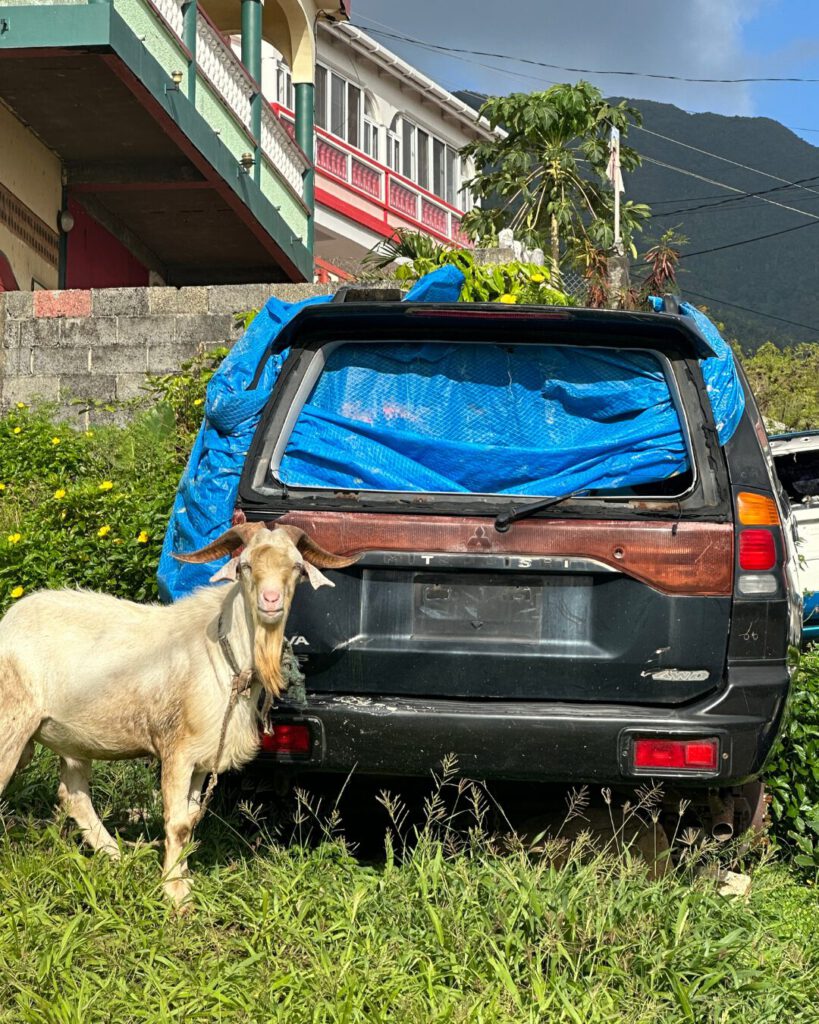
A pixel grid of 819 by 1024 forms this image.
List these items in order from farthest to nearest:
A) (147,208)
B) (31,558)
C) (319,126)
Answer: (319,126), (147,208), (31,558)

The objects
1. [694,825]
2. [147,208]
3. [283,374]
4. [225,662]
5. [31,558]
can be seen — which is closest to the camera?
[225,662]

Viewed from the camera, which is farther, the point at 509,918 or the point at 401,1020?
the point at 509,918

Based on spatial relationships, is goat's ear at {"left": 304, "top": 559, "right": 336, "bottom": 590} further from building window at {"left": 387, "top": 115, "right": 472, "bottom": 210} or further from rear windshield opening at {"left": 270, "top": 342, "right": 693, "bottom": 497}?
building window at {"left": 387, "top": 115, "right": 472, "bottom": 210}

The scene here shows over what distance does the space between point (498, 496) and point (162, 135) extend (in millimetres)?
10686

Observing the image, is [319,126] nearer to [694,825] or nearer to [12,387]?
[12,387]

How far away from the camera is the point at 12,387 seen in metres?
12.8

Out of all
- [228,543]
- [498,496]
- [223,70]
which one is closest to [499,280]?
[223,70]

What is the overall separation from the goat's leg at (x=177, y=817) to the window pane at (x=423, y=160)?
33.5 meters

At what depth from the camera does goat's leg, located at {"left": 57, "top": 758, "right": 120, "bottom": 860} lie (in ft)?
16.9

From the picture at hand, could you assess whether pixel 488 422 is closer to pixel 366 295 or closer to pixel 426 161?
pixel 366 295

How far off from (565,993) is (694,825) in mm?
1715

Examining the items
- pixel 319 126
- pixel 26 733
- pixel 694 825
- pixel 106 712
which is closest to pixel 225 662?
pixel 106 712

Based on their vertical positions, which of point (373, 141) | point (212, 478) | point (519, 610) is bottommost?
point (519, 610)

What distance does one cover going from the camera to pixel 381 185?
31.4 metres
